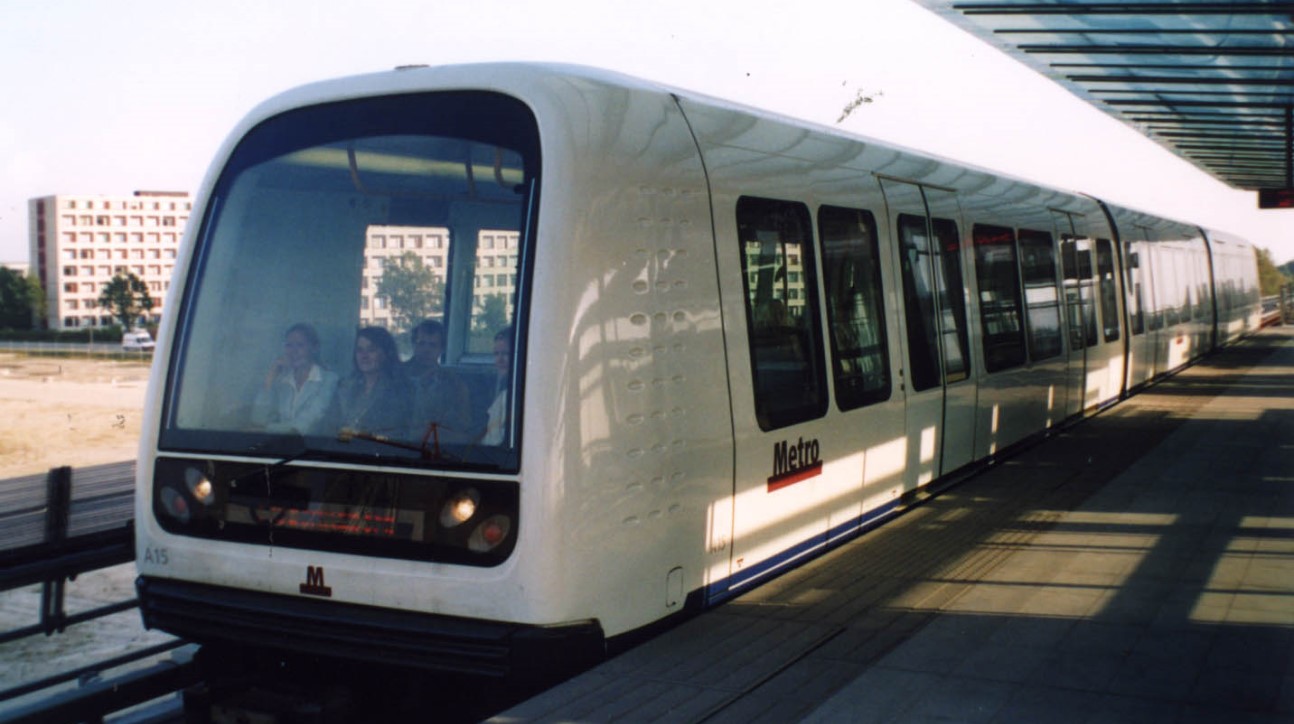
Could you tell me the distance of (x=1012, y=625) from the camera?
649 cm

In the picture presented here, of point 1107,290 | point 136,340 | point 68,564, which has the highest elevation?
point 136,340

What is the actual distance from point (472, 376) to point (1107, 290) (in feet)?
44.7

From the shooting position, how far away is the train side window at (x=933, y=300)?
920cm

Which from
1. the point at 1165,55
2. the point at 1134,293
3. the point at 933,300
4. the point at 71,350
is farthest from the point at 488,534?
the point at 71,350

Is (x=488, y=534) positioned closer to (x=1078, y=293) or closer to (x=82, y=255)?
(x=1078, y=293)

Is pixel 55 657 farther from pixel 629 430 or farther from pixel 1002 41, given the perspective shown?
pixel 1002 41

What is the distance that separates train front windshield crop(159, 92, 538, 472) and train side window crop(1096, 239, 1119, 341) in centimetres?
1277

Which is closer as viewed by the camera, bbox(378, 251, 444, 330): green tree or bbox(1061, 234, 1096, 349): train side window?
bbox(378, 251, 444, 330): green tree

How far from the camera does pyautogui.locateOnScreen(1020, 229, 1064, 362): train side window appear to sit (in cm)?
1272

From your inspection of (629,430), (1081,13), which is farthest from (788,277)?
(1081,13)

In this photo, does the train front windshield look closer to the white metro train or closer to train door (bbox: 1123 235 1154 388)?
the white metro train

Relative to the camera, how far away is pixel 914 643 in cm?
618

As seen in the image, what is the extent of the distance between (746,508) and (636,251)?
161 centimetres

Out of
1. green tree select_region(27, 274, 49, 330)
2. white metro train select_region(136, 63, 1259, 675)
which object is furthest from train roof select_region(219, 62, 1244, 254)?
green tree select_region(27, 274, 49, 330)
